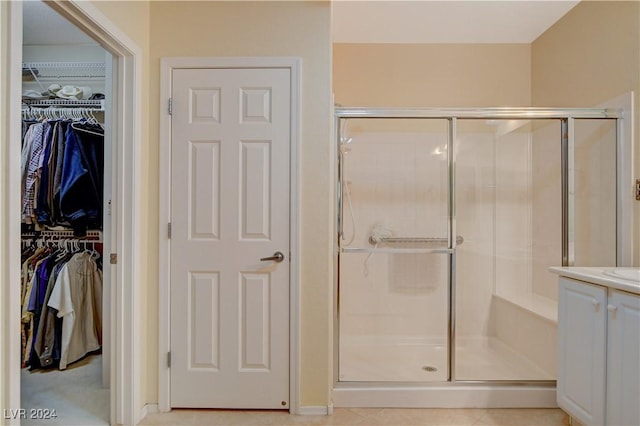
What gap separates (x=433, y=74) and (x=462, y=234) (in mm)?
1466

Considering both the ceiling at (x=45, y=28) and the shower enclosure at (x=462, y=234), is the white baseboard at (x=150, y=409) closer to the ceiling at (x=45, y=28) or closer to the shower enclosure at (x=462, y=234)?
the shower enclosure at (x=462, y=234)

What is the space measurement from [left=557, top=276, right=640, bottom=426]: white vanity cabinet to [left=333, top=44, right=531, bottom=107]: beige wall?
1845 mm

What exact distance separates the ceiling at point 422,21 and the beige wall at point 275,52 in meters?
0.68

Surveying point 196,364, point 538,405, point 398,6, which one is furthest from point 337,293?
point 398,6

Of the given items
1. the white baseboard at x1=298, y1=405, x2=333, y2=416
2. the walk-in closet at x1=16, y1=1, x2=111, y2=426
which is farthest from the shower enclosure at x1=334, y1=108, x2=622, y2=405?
the walk-in closet at x1=16, y1=1, x2=111, y2=426

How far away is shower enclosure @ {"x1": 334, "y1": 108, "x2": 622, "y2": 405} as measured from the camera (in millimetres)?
2193

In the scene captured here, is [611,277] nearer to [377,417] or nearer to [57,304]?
[377,417]

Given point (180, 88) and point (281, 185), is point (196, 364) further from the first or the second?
point (180, 88)

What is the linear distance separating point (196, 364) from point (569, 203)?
2.58 meters

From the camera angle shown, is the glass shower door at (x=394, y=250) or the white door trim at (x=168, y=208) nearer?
the white door trim at (x=168, y=208)

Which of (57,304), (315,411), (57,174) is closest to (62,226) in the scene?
(57,174)

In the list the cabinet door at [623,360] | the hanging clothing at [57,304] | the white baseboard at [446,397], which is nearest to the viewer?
the cabinet door at [623,360]

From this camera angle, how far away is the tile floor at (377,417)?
1963mm

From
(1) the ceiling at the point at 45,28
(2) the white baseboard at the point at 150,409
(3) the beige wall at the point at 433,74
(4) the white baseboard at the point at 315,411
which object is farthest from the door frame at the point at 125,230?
(3) the beige wall at the point at 433,74
